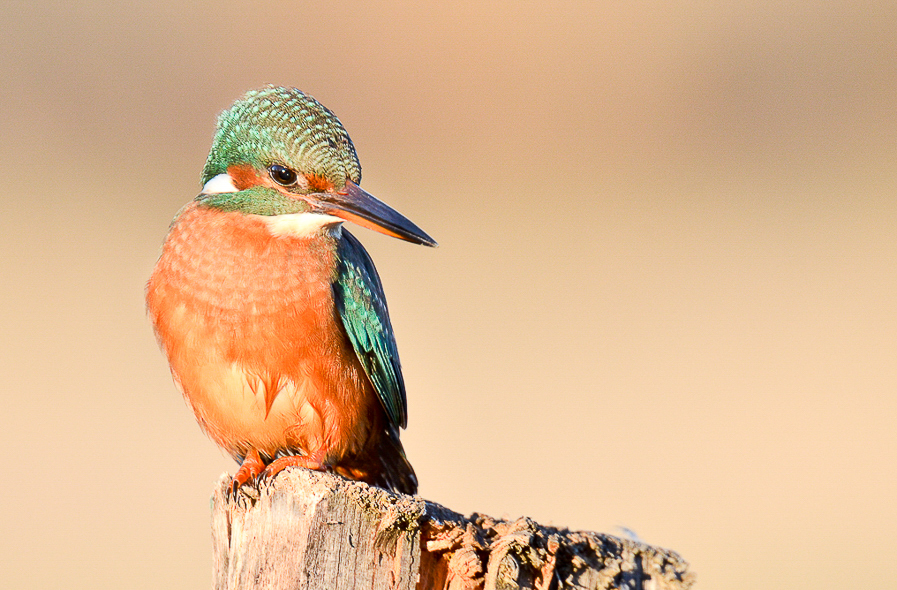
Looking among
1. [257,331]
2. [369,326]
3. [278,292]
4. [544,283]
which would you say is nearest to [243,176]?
[278,292]

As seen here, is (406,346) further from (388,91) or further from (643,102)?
(643,102)

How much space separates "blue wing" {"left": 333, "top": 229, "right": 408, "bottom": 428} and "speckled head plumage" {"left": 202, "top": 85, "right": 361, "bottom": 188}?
397mm

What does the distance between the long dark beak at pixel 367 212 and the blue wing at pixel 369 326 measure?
1.00ft

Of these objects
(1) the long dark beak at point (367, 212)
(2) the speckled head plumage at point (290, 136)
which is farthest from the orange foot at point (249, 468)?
(2) the speckled head plumage at point (290, 136)

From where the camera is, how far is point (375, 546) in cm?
267

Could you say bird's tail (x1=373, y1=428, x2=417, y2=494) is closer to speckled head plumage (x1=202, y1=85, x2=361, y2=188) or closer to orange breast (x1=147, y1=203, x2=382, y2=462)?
orange breast (x1=147, y1=203, x2=382, y2=462)

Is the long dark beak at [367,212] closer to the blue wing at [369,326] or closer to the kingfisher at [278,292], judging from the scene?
the kingfisher at [278,292]

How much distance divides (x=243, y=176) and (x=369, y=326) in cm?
76

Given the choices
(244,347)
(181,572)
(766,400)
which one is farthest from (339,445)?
(766,400)

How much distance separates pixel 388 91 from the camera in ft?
47.6

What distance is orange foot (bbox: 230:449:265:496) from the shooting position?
3.65 meters

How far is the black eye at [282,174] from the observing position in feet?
11.8

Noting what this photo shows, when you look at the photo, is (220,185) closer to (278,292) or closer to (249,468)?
(278,292)

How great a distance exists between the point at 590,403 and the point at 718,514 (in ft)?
6.22
